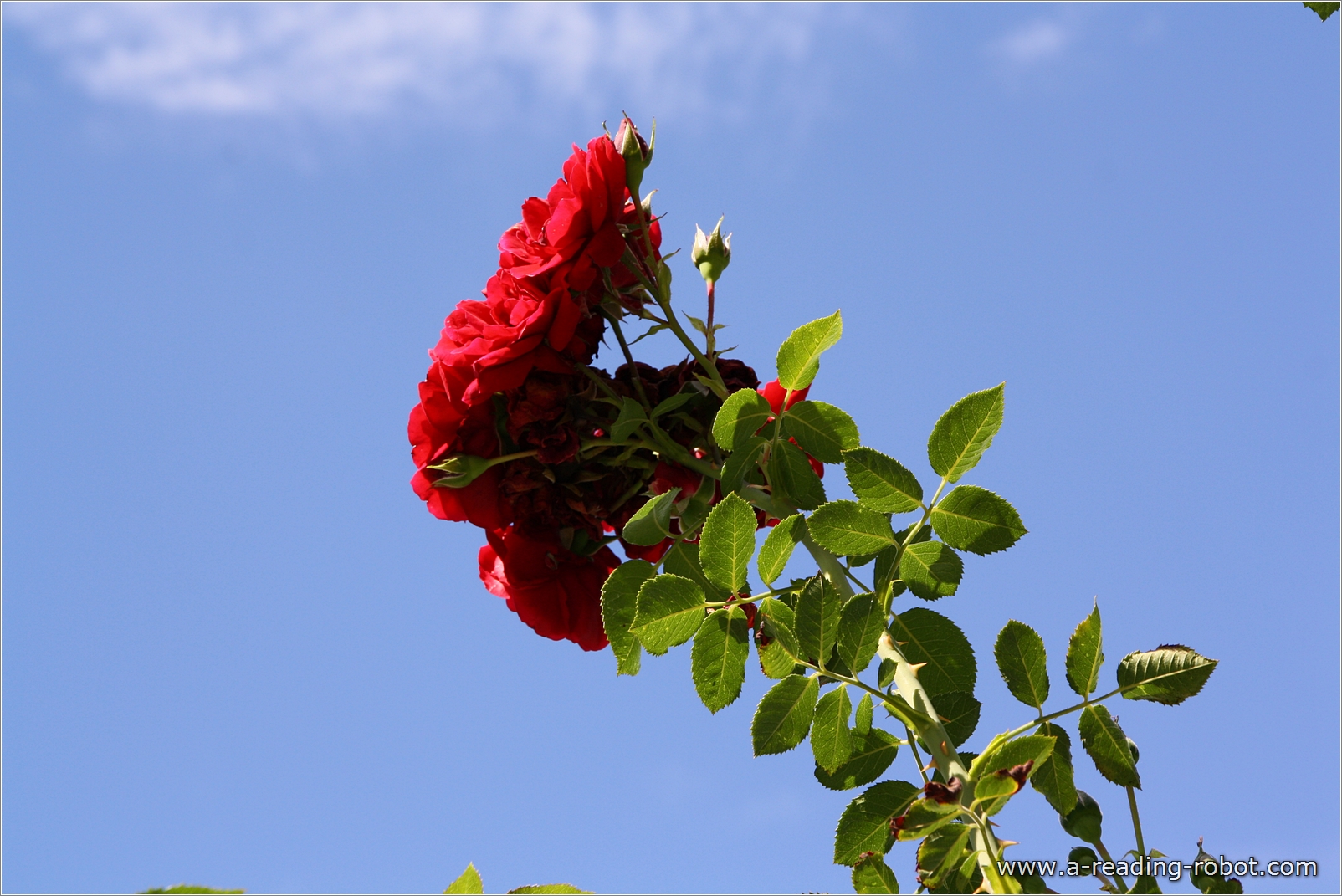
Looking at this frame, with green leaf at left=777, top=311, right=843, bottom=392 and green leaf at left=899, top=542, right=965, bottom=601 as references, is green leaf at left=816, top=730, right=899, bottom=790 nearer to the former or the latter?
green leaf at left=899, top=542, right=965, bottom=601

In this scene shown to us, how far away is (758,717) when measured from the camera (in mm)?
1290

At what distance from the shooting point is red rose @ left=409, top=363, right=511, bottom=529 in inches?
63.0

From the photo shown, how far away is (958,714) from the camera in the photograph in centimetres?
137

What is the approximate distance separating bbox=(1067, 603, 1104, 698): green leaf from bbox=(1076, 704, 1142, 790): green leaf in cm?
3

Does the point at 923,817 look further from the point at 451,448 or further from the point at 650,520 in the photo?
the point at 451,448

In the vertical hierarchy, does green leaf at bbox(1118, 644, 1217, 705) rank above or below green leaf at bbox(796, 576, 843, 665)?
below

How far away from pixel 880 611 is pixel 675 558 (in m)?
0.36

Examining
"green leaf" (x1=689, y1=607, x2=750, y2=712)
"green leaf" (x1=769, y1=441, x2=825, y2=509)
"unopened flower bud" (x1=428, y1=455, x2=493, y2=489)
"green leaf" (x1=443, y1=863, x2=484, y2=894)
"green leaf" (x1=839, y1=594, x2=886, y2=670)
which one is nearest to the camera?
"green leaf" (x1=443, y1=863, x2=484, y2=894)

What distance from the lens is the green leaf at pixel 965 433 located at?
51.9 inches

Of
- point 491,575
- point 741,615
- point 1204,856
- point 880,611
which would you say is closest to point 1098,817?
point 1204,856

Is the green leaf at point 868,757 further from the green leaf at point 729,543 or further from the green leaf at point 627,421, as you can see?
the green leaf at point 627,421

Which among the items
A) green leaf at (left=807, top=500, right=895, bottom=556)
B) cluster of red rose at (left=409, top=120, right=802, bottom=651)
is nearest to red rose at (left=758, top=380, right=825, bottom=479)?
cluster of red rose at (left=409, top=120, right=802, bottom=651)

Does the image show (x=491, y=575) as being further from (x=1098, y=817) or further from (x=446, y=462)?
(x=1098, y=817)

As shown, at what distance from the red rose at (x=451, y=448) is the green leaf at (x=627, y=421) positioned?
234 mm
